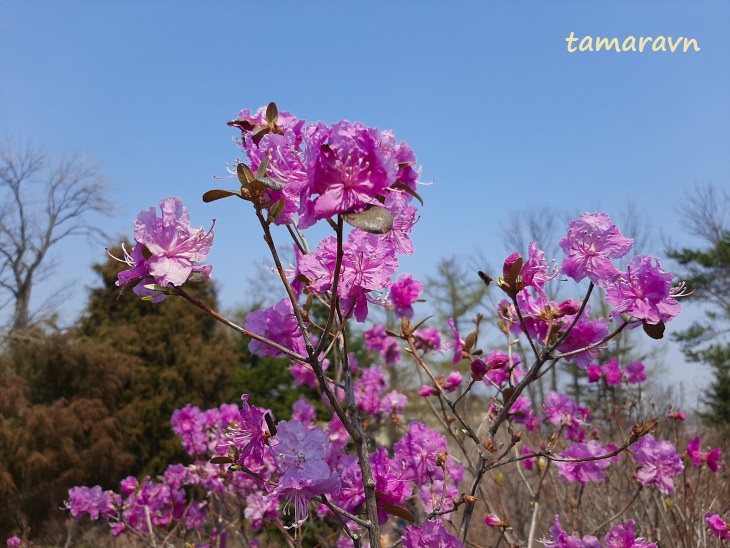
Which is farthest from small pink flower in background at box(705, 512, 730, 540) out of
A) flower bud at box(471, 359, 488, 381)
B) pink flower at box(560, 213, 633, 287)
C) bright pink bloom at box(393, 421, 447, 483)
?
pink flower at box(560, 213, 633, 287)

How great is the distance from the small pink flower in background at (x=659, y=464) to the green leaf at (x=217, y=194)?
2.16m

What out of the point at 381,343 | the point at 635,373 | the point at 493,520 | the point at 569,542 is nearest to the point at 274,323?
the point at 493,520

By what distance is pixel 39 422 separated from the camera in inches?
336

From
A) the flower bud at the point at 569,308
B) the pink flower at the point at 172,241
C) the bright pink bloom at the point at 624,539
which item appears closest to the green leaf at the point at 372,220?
the pink flower at the point at 172,241

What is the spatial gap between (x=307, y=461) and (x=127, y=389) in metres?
9.50

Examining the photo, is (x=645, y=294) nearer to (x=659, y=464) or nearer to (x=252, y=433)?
(x=252, y=433)

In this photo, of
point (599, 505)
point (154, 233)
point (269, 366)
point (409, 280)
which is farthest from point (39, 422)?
point (154, 233)

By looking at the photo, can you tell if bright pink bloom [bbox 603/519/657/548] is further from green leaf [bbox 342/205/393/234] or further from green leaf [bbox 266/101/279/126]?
green leaf [bbox 266/101/279/126]

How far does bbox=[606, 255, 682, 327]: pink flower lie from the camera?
4.77 feet

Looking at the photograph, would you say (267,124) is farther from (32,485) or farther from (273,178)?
(32,485)

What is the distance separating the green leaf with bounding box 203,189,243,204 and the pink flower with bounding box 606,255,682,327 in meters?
0.94

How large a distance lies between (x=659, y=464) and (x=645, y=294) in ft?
4.85

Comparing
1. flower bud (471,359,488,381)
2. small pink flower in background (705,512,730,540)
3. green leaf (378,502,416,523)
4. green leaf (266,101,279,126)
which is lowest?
small pink flower in background (705,512,730,540)

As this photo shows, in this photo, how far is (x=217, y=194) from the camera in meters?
1.22
